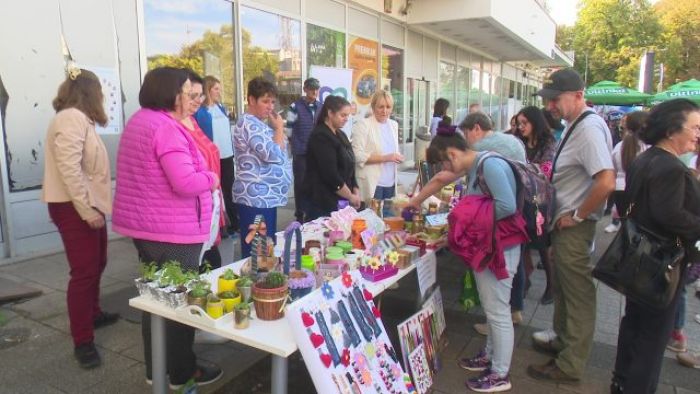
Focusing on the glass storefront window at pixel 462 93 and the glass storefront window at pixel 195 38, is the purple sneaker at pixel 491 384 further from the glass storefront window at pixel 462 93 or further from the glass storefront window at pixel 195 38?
the glass storefront window at pixel 462 93

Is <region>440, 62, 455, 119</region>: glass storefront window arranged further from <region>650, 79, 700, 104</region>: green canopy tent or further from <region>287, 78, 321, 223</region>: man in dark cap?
<region>287, 78, 321, 223</region>: man in dark cap

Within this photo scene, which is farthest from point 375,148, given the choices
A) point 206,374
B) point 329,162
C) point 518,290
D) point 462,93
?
point 462,93

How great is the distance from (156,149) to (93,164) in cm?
76

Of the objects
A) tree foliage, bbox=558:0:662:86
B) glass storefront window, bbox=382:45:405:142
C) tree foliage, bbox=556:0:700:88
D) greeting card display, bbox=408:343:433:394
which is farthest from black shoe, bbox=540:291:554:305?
tree foliage, bbox=558:0:662:86

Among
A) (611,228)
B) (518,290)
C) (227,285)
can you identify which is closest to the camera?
(227,285)

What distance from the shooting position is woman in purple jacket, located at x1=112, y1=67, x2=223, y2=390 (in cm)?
213

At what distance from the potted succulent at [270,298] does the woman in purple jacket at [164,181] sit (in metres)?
0.55

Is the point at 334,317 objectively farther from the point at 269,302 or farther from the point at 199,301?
the point at 199,301

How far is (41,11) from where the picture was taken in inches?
172

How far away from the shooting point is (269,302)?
6.14ft

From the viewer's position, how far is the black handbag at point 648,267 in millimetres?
2105

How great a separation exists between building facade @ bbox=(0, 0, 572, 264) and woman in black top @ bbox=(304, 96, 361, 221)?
2669 millimetres

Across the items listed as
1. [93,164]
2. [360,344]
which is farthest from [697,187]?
[93,164]

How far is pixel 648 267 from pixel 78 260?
2.89 metres
